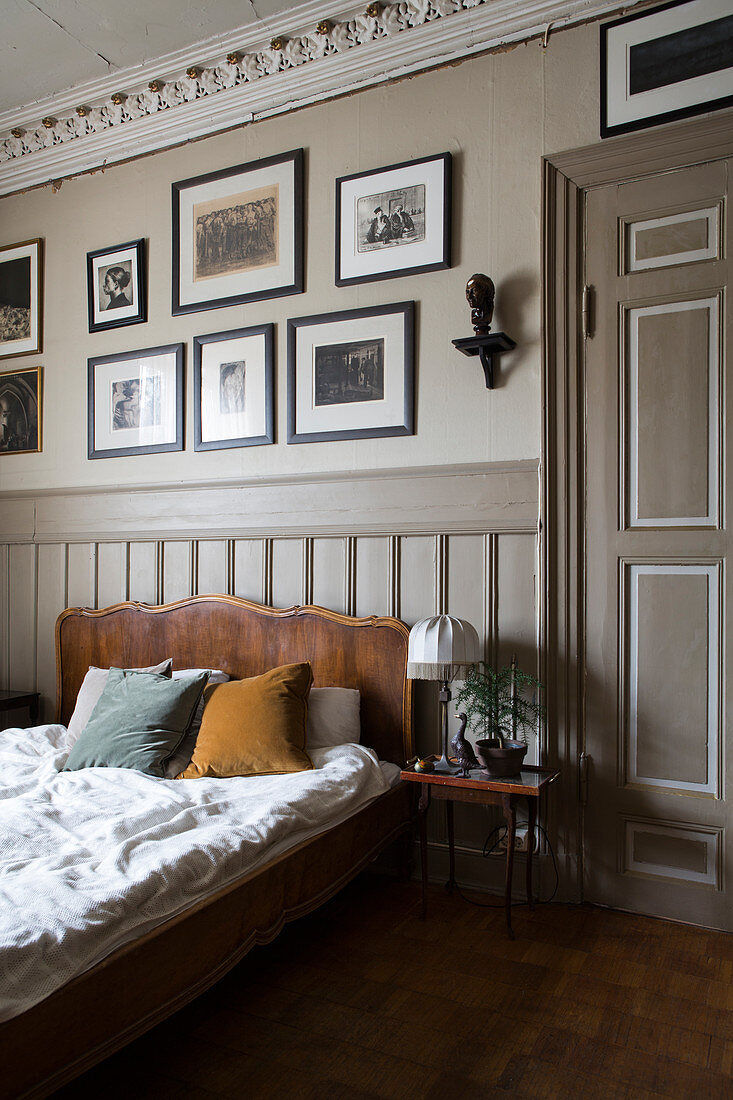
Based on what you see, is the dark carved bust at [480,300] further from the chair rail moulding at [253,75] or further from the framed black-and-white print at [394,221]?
the chair rail moulding at [253,75]

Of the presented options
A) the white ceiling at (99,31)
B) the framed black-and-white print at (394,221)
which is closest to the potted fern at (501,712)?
the framed black-and-white print at (394,221)

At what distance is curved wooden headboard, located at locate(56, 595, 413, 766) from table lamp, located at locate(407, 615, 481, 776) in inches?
10.1

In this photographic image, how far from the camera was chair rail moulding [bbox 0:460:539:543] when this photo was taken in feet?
10.2

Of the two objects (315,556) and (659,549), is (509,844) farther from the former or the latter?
(315,556)

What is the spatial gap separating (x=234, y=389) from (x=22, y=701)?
75.5 inches

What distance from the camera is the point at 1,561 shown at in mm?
4375

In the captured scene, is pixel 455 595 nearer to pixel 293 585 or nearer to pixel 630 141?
pixel 293 585

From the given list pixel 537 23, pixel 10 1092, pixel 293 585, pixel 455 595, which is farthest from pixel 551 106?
pixel 10 1092

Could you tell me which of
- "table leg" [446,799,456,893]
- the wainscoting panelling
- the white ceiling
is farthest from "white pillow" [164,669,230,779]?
the white ceiling

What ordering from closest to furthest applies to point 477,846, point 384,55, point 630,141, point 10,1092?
point 10,1092, point 630,141, point 477,846, point 384,55

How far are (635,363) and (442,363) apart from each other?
754 millimetres

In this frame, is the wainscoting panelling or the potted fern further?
the wainscoting panelling

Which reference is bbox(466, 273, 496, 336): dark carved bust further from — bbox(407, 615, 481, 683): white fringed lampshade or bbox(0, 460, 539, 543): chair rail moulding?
bbox(407, 615, 481, 683): white fringed lampshade

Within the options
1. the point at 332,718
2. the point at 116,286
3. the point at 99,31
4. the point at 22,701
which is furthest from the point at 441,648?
the point at 99,31
